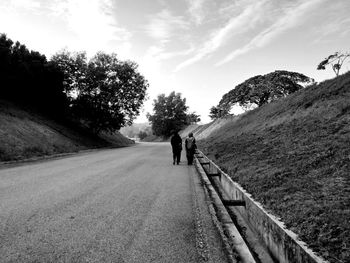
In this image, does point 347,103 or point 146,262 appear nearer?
point 146,262

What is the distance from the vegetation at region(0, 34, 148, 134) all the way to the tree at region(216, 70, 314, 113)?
1375 centimetres

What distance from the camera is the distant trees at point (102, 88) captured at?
3253cm

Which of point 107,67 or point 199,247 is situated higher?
point 107,67

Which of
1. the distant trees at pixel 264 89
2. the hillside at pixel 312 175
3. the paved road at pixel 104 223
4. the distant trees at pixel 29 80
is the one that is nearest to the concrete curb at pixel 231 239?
the paved road at pixel 104 223

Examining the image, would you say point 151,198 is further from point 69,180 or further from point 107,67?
point 107,67

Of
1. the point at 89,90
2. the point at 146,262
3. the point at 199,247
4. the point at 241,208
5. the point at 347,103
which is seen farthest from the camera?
the point at 89,90

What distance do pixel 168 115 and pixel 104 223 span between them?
79640mm

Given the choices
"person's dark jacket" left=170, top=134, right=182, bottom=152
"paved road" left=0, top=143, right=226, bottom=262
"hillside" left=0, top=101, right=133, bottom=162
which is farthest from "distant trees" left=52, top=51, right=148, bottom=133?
"paved road" left=0, top=143, right=226, bottom=262

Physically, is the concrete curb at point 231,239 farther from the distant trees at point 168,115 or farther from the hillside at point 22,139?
the distant trees at point 168,115

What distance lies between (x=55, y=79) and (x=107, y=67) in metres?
6.82

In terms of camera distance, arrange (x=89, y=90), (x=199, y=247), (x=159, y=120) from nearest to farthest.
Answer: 1. (x=199, y=247)
2. (x=89, y=90)
3. (x=159, y=120)

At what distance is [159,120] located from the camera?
81.9 m

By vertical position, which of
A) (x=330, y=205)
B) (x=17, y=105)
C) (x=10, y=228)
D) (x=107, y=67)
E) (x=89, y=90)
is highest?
(x=107, y=67)

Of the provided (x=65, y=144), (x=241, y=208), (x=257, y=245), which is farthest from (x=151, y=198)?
(x=65, y=144)
